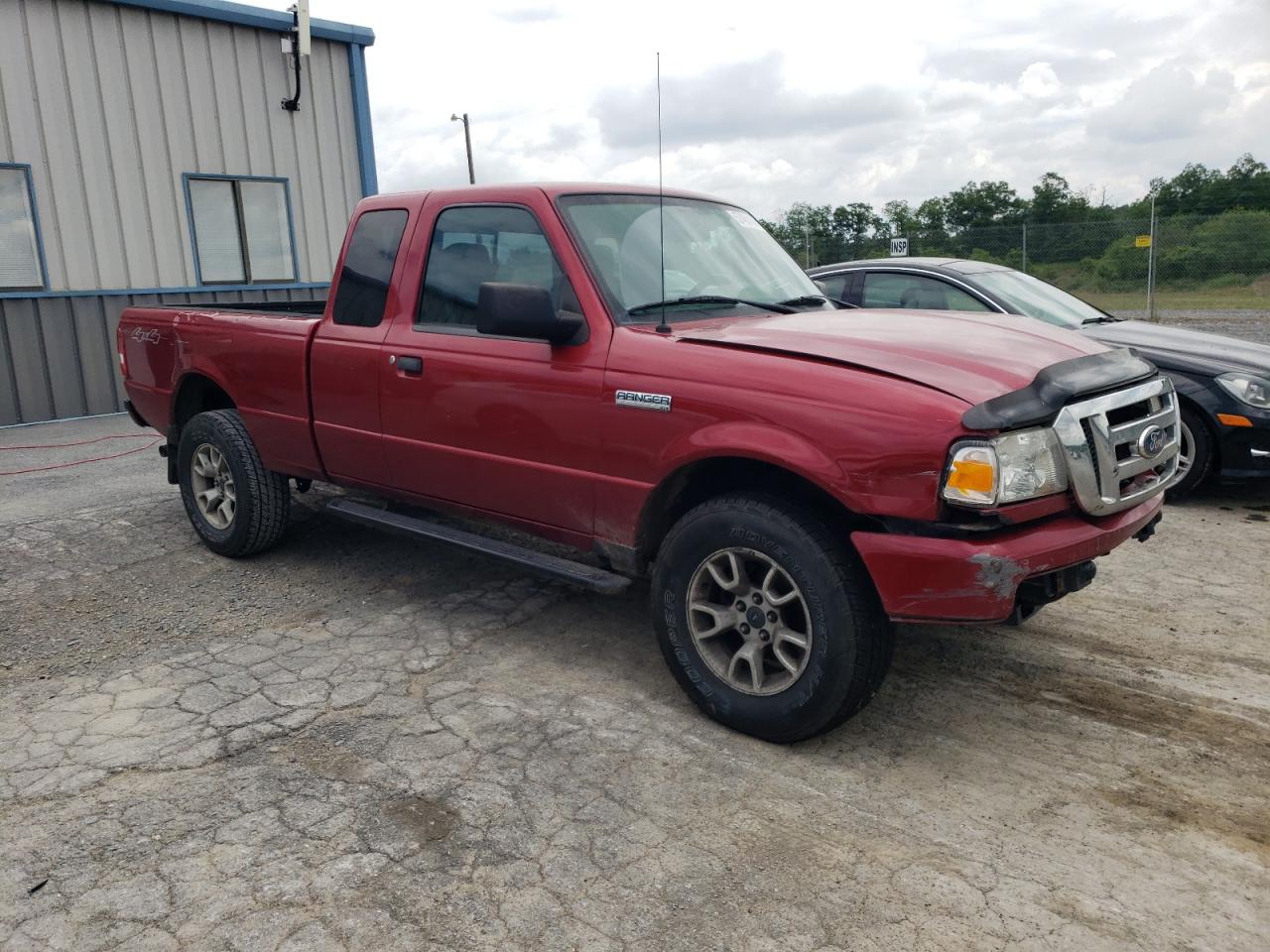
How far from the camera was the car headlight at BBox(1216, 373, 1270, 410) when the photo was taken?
595 cm

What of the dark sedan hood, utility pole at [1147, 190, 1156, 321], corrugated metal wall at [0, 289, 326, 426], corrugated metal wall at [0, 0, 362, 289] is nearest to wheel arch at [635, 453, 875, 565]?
the dark sedan hood

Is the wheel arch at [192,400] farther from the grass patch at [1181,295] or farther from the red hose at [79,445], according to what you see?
the grass patch at [1181,295]

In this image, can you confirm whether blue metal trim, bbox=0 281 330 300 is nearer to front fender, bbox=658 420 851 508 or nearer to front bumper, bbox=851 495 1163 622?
front fender, bbox=658 420 851 508

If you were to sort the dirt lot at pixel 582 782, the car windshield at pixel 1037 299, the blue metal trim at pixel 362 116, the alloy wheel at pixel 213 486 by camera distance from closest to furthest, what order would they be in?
the dirt lot at pixel 582 782 → the alloy wheel at pixel 213 486 → the car windshield at pixel 1037 299 → the blue metal trim at pixel 362 116

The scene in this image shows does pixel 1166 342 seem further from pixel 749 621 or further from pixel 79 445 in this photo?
pixel 79 445

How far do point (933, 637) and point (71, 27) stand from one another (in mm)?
10586

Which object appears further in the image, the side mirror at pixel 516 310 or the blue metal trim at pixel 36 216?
the blue metal trim at pixel 36 216

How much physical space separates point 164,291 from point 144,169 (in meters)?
1.33

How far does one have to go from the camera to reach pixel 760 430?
10.4 feet

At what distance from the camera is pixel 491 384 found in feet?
13.0

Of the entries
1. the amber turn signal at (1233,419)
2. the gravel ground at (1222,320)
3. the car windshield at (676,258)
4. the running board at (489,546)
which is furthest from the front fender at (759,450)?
the gravel ground at (1222,320)

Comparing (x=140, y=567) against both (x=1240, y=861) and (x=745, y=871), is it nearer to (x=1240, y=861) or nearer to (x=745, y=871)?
(x=745, y=871)

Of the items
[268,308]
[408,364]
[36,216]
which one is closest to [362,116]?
[36,216]

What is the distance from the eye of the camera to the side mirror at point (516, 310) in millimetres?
3451
